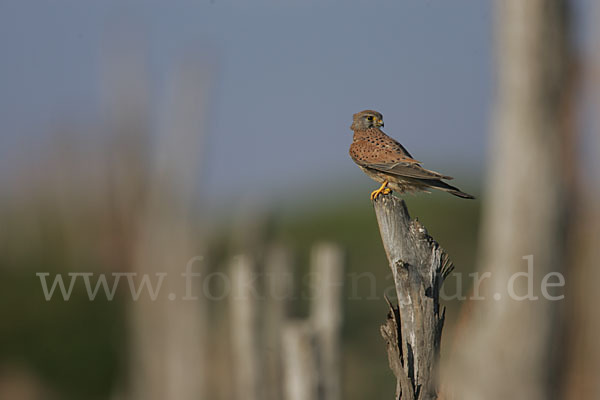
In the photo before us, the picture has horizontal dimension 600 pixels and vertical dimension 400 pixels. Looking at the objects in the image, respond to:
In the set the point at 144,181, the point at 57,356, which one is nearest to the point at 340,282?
the point at 144,181

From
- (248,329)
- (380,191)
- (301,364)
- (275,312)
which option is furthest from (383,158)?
(275,312)

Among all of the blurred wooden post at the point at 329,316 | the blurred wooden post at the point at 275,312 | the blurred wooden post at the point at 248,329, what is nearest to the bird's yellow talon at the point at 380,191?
the blurred wooden post at the point at 329,316

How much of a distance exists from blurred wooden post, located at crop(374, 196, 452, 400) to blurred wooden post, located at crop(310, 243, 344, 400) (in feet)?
12.4

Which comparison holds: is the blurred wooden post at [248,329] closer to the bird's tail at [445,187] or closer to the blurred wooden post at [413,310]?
the bird's tail at [445,187]

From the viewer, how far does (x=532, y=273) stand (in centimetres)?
307

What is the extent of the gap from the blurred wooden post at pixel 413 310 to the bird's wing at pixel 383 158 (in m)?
1.03

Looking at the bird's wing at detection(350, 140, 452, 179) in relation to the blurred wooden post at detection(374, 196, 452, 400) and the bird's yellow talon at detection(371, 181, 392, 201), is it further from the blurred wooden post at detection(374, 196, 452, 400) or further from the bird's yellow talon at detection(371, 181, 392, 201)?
the blurred wooden post at detection(374, 196, 452, 400)

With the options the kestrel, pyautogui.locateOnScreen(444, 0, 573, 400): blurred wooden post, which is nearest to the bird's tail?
the kestrel

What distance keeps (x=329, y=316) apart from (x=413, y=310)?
164 inches

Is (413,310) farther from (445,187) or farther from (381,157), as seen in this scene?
(381,157)

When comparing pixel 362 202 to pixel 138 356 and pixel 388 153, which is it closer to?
pixel 138 356

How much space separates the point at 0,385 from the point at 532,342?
49.0 ft

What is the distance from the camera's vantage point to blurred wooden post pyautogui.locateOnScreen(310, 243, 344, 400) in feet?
24.5

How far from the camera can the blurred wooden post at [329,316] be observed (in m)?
7.46
